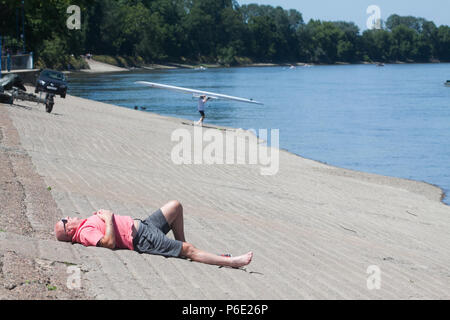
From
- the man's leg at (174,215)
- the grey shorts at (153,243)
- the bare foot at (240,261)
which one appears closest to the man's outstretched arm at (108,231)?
the grey shorts at (153,243)

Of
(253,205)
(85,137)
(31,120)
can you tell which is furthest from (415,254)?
(31,120)

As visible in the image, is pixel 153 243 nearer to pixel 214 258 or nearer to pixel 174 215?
pixel 174 215

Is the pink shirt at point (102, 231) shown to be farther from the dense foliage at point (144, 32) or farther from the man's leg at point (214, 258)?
the dense foliage at point (144, 32)

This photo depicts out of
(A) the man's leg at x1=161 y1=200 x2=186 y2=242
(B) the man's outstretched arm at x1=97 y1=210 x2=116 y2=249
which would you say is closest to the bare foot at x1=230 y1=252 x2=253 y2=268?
(A) the man's leg at x1=161 y1=200 x2=186 y2=242

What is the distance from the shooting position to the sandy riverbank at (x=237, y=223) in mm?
6848

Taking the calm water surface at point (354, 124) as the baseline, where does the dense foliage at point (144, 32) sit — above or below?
above

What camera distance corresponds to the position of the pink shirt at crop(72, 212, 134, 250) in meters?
→ 7.18

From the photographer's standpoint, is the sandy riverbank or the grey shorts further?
the grey shorts

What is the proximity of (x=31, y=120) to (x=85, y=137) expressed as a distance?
2.58 m

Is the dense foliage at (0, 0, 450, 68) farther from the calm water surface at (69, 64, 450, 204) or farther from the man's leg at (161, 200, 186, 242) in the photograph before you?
the man's leg at (161, 200, 186, 242)

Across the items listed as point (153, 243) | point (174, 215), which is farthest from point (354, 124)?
point (153, 243)

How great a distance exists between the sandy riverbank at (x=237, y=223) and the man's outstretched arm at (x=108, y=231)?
0.44 feet

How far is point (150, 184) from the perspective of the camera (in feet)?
42.3

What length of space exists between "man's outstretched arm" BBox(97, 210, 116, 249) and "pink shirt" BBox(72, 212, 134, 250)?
70mm
